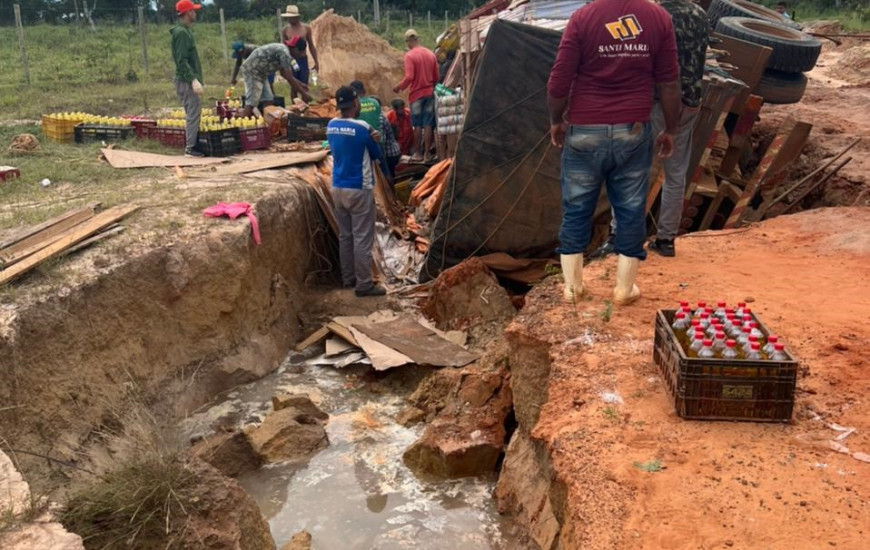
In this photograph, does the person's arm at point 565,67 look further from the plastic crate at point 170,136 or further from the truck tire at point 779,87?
the plastic crate at point 170,136

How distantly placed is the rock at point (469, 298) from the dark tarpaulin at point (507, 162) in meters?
0.41

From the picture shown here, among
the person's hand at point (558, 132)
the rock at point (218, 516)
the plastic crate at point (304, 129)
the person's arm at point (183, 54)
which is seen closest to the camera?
the rock at point (218, 516)

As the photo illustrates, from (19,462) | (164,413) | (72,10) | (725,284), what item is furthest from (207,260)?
(72,10)

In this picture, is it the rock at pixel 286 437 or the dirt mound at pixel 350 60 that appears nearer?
the rock at pixel 286 437

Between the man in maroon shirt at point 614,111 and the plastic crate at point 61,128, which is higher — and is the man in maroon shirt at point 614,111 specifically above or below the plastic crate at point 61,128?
above

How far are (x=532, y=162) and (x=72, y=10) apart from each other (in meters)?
26.9

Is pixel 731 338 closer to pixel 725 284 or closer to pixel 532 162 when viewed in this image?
pixel 725 284

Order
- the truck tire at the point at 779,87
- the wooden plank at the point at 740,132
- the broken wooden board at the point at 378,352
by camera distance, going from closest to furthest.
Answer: the broken wooden board at the point at 378,352, the wooden plank at the point at 740,132, the truck tire at the point at 779,87

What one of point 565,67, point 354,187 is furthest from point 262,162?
point 565,67

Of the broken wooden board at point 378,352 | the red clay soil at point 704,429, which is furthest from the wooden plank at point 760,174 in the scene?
the broken wooden board at point 378,352

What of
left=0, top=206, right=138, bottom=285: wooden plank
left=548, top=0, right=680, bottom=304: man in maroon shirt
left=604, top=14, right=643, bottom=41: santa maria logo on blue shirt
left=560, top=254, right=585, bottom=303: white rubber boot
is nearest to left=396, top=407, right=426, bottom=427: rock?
left=560, top=254, right=585, bottom=303: white rubber boot

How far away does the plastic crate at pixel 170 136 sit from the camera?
418 inches

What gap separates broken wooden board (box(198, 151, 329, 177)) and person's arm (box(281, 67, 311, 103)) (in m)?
2.31

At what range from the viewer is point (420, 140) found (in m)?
12.1
